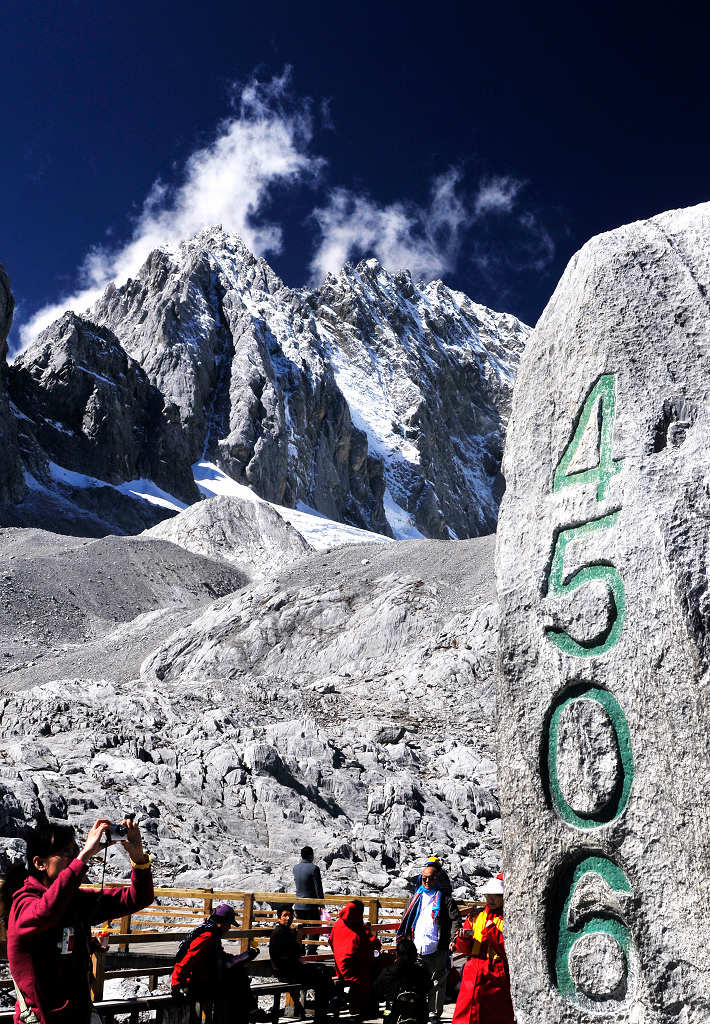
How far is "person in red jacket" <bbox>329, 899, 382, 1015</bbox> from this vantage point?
6.11m

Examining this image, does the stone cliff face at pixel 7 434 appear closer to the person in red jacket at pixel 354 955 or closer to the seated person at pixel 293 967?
the seated person at pixel 293 967

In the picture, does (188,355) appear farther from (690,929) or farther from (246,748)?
(690,929)

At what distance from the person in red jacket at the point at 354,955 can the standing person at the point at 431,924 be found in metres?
0.29

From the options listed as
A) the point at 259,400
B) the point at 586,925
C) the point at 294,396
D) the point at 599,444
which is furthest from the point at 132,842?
the point at 294,396

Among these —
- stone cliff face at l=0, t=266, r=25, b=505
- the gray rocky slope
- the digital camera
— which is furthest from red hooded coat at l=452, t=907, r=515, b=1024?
stone cliff face at l=0, t=266, r=25, b=505

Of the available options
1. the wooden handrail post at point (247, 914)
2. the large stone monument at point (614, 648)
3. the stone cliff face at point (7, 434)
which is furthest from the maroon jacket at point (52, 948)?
the stone cliff face at point (7, 434)

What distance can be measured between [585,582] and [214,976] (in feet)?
10.8

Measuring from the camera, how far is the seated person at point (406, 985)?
5.61m

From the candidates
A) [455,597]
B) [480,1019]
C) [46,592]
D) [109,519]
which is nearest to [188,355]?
[109,519]

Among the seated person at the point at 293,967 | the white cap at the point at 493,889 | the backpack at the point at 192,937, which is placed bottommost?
the seated person at the point at 293,967

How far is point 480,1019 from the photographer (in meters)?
4.46

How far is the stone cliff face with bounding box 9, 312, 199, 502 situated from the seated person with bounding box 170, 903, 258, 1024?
88.8m

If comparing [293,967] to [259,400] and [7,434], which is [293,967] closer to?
[7,434]

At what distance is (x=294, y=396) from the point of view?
417 feet
